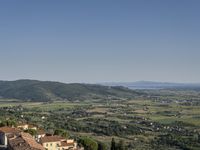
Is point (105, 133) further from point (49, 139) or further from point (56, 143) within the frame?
point (56, 143)

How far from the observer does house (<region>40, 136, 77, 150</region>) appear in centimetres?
7169

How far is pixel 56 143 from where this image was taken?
239ft

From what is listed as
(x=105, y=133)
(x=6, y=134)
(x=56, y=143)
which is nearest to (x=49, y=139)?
(x=56, y=143)

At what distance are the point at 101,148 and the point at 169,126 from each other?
9457 centimetres

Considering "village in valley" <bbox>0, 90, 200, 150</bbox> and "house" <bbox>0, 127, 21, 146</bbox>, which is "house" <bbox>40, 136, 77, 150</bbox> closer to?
"village in valley" <bbox>0, 90, 200, 150</bbox>

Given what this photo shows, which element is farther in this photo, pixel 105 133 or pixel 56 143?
pixel 105 133

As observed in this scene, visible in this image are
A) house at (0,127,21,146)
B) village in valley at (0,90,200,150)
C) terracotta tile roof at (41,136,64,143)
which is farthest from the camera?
village in valley at (0,90,200,150)

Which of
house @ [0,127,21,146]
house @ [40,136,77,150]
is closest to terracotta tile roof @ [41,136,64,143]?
house @ [40,136,77,150]

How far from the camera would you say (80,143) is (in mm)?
80125

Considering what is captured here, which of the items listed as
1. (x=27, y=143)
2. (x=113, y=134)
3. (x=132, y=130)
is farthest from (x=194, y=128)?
(x=27, y=143)

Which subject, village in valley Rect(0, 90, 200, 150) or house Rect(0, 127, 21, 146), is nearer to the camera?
house Rect(0, 127, 21, 146)

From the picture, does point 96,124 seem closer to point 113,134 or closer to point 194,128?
point 113,134

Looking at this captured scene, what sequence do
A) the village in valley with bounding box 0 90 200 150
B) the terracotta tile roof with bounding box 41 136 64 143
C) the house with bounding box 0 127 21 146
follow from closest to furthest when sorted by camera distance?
the house with bounding box 0 127 21 146, the terracotta tile roof with bounding box 41 136 64 143, the village in valley with bounding box 0 90 200 150

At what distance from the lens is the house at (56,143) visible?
71.7 meters
